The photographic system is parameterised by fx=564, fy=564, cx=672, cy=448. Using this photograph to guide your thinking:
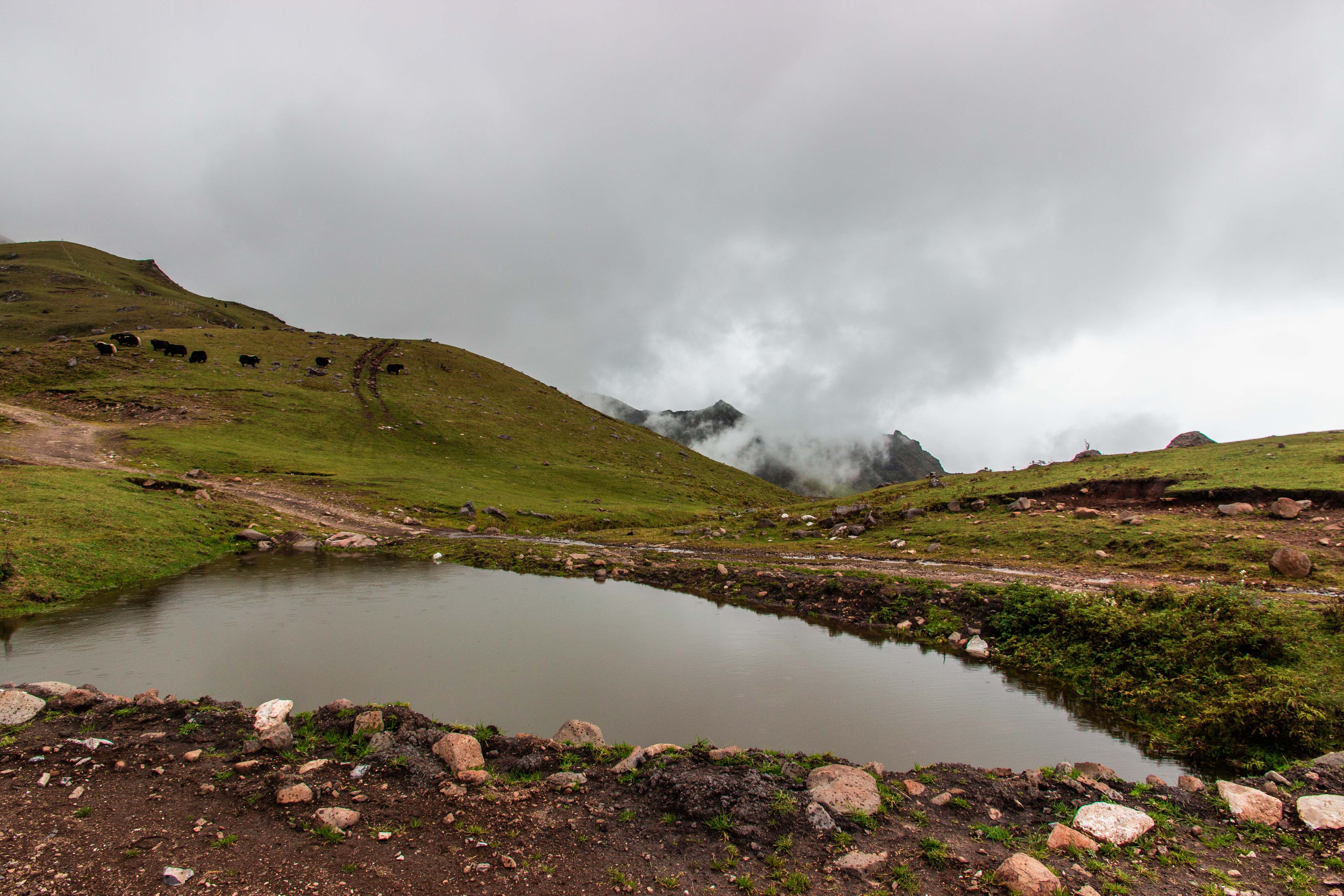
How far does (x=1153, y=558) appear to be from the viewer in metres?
25.7

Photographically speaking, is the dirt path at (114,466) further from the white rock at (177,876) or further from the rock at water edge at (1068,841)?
the rock at water edge at (1068,841)

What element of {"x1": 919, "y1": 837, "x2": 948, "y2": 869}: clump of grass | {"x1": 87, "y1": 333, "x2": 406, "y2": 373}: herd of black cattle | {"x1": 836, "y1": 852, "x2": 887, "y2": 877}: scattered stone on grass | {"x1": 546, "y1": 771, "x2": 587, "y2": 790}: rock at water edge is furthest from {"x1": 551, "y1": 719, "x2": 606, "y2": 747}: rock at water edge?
{"x1": 87, "y1": 333, "x2": 406, "y2": 373}: herd of black cattle

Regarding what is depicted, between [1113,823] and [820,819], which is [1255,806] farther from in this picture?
[820,819]

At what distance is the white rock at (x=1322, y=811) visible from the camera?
829cm

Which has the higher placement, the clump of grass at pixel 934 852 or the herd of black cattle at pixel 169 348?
the herd of black cattle at pixel 169 348

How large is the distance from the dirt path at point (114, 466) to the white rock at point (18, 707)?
2877 cm

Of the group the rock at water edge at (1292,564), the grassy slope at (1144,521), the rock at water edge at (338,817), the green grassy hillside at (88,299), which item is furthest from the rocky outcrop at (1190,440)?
the green grassy hillside at (88,299)

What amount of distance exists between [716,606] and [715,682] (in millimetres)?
9856

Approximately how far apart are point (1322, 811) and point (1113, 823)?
319 centimetres

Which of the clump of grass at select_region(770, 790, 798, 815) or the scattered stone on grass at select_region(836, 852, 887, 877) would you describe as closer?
the scattered stone on grass at select_region(836, 852, 887, 877)

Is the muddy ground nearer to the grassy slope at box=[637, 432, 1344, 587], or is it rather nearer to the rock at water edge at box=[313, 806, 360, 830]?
the rock at water edge at box=[313, 806, 360, 830]

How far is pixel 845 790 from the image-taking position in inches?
364

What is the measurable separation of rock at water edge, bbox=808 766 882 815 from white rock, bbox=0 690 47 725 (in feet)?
46.5

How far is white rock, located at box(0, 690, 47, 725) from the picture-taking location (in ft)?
33.4
